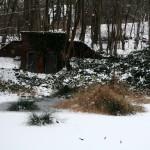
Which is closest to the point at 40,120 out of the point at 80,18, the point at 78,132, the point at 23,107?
the point at 78,132

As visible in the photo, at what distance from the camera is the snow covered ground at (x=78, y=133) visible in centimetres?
734

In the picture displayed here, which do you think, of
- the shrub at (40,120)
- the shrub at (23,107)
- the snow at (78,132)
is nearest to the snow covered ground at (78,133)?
the snow at (78,132)

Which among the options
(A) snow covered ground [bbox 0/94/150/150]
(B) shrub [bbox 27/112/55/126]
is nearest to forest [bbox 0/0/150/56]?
(A) snow covered ground [bbox 0/94/150/150]

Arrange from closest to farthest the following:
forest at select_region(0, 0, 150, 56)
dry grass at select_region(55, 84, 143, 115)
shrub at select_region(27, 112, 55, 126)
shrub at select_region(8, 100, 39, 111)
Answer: shrub at select_region(27, 112, 55, 126), dry grass at select_region(55, 84, 143, 115), shrub at select_region(8, 100, 39, 111), forest at select_region(0, 0, 150, 56)

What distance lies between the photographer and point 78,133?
26.9ft

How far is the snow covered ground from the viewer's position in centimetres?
734

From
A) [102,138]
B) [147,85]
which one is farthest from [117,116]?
[147,85]

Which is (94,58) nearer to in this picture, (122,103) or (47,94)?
(47,94)

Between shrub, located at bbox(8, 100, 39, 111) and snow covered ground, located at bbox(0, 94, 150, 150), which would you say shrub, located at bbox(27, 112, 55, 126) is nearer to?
snow covered ground, located at bbox(0, 94, 150, 150)

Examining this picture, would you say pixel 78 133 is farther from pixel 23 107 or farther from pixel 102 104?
pixel 23 107

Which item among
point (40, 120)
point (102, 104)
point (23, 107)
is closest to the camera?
point (40, 120)

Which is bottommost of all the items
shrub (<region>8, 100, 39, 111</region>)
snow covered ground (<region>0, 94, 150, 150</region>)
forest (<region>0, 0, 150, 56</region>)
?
snow covered ground (<region>0, 94, 150, 150</region>)

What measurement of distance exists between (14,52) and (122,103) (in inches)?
730

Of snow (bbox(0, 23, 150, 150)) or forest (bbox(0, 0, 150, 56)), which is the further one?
forest (bbox(0, 0, 150, 56))
